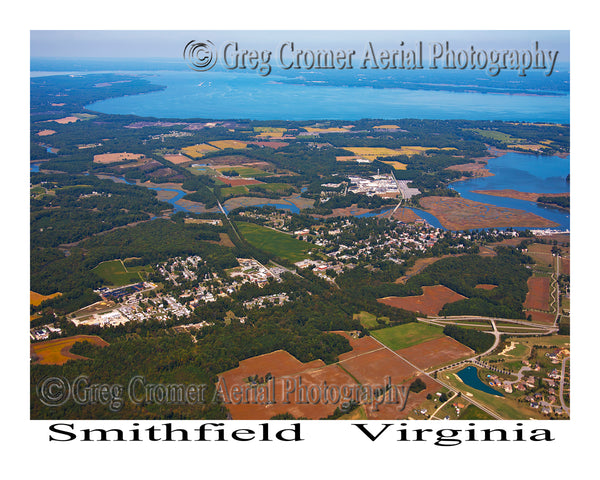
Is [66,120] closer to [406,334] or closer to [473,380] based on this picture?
[406,334]

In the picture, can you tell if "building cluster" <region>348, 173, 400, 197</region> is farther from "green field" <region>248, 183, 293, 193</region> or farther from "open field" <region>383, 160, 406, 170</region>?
"green field" <region>248, 183, 293, 193</region>

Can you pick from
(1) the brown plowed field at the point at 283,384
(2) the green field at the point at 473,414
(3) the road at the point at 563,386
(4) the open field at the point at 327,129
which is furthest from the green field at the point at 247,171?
(2) the green field at the point at 473,414

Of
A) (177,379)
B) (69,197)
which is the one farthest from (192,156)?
(177,379)

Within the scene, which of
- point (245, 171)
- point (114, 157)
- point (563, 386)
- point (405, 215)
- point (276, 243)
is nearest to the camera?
point (563, 386)

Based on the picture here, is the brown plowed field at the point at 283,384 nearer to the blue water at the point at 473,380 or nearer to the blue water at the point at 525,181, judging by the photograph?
the blue water at the point at 473,380

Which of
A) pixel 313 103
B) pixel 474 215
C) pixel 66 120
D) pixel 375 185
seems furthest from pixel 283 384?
pixel 313 103

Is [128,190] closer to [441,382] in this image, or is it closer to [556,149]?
[441,382]

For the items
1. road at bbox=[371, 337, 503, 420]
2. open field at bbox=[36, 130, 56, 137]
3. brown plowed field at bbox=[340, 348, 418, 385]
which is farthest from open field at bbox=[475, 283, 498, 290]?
open field at bbox=[36, 130, 56, 137]

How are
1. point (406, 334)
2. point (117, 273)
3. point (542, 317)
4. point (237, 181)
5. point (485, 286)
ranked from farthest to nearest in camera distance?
point (237, 181) < point (117, 273) < point (485, 286) < point (542, 317) < point (406, 334)
